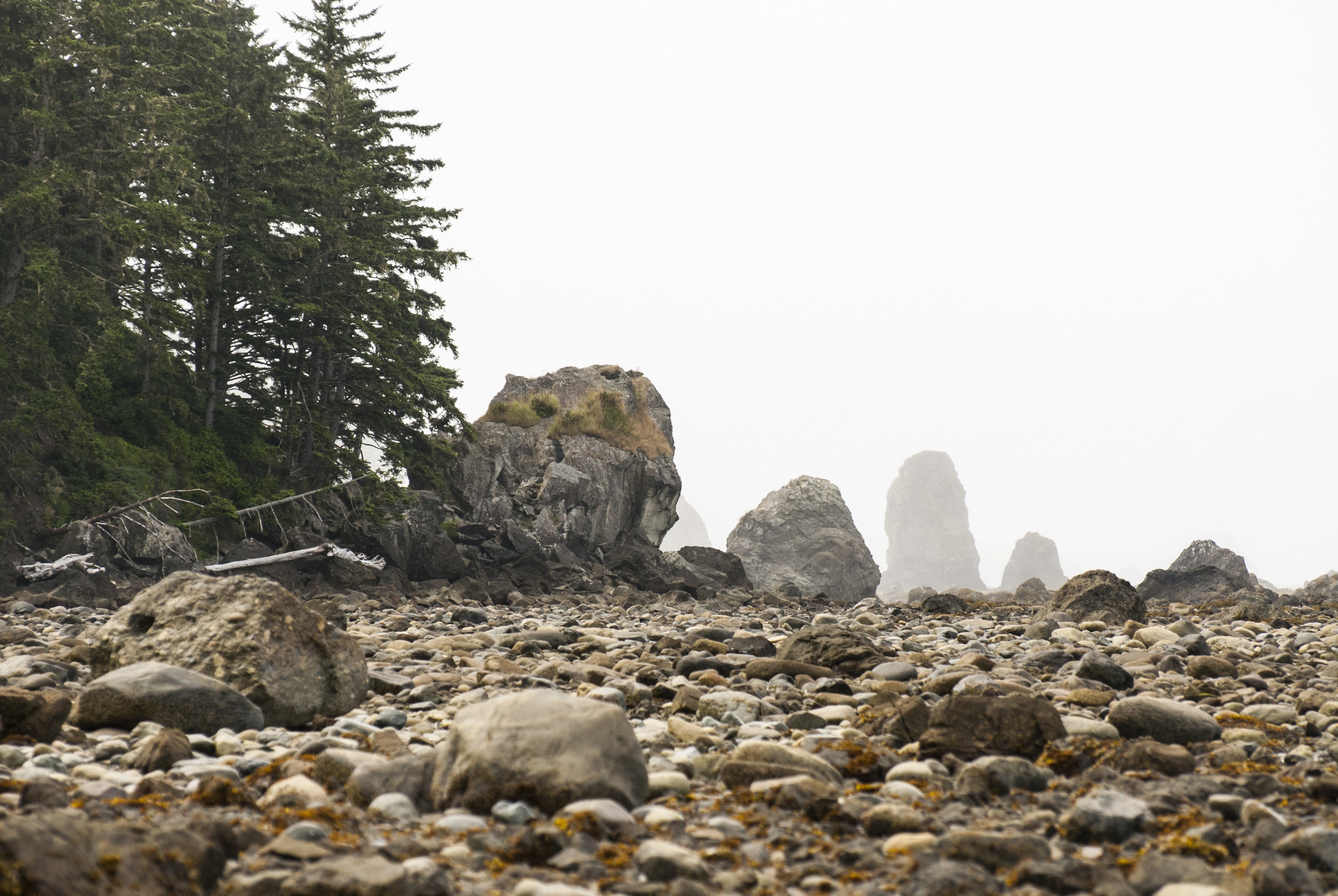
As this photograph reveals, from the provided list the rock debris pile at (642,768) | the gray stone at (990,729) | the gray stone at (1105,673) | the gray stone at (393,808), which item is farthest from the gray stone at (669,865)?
the gray stone at (1105,673)

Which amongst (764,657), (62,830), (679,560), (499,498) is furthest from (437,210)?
(62,830)

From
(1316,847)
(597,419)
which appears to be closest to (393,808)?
(1316,847)

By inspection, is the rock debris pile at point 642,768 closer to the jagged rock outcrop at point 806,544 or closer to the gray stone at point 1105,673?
the gray stone at point 1105,673

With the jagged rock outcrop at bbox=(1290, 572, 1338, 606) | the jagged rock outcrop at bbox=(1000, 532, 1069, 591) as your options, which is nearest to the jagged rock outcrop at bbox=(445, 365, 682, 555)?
the jagged rock outcrop at bbox=(1290, 572, 1338, 606)

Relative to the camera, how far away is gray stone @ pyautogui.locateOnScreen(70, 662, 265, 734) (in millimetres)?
4934

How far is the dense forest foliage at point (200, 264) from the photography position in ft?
54.9

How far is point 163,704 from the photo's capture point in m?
4.96

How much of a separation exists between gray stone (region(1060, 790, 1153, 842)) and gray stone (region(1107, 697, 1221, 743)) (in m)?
1.56

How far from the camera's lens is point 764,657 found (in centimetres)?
823

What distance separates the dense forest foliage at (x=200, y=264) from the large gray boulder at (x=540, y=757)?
608 inches

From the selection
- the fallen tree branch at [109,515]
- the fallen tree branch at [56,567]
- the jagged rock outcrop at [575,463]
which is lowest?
the fallen tree branch at [56,567]

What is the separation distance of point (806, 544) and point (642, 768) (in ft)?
109

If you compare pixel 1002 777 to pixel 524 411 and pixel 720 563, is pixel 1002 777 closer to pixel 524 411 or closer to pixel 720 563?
pixel 720 563

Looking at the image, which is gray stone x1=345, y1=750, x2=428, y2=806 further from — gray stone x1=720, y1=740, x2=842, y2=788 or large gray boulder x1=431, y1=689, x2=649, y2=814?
gray stone x1=720, y1=740, x2=842, y2=788
